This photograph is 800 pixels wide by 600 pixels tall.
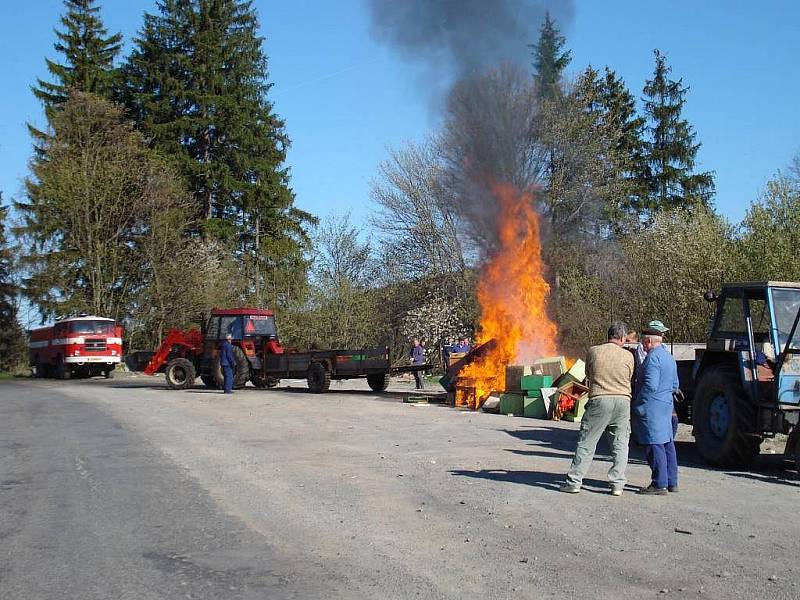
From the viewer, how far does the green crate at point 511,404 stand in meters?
17.8

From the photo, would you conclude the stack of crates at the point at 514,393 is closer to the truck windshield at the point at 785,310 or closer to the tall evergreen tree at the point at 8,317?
the truck windshield at the point at 785,310

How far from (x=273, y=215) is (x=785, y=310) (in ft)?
134

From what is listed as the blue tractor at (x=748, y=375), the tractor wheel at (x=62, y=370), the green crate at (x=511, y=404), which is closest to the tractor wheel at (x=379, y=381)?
the green crate at (x=511, y=404)

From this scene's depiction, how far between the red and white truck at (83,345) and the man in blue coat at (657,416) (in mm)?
32654

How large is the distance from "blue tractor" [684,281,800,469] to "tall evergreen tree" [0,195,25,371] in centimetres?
4412

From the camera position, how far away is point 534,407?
1733 cm

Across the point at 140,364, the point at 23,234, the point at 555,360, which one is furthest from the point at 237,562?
the point at 23,234

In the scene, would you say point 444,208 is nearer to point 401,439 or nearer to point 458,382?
point 458,382

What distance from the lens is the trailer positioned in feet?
80.4

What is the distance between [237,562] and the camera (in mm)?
6070

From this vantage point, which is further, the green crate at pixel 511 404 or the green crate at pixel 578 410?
the green crate at pixel 511 404

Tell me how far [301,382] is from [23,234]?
20.4m

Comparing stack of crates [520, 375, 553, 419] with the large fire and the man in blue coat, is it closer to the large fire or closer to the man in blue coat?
the large fire

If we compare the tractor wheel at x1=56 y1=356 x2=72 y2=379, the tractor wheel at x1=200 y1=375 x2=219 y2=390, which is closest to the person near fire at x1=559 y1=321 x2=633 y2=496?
the tractor wheel at x1=200 y1=375 x2=219 y2=390
